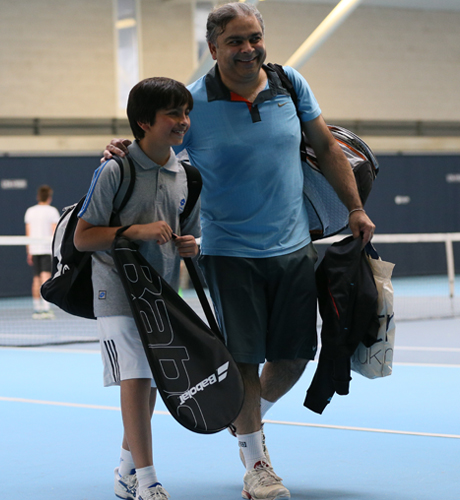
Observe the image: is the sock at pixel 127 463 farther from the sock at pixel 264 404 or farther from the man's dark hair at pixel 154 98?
the man's dark hair at pixel 154 98

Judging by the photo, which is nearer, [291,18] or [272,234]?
[272,234]

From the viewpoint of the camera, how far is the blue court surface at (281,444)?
300cm

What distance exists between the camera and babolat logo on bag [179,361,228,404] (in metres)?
2.65

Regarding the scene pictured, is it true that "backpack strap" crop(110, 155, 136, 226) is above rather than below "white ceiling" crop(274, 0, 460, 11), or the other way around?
below

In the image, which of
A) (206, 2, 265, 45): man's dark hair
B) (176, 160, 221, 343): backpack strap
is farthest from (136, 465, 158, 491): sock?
(206, 2, 265, 45): man's dark hair

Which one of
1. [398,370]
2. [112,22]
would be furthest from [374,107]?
[398,370]

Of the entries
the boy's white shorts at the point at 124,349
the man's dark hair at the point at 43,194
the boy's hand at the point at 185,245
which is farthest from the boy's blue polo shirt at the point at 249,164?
the man's dark hair at the point at 43,194

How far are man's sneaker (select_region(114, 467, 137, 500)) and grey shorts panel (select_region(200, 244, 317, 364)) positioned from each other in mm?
584

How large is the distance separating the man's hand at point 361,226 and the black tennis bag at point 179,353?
695 mm

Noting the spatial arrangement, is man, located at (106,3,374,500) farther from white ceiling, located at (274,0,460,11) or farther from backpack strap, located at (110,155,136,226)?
white ceiling, located at (274,0,460,11)

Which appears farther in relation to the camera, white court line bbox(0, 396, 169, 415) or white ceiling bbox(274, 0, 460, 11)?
white ceiling bbox(274, 0, 460, 11)

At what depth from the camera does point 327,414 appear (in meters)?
4.28

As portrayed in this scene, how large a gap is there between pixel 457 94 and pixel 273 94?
56.2ft

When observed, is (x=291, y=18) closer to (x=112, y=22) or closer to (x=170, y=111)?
(x=112, y=22)
